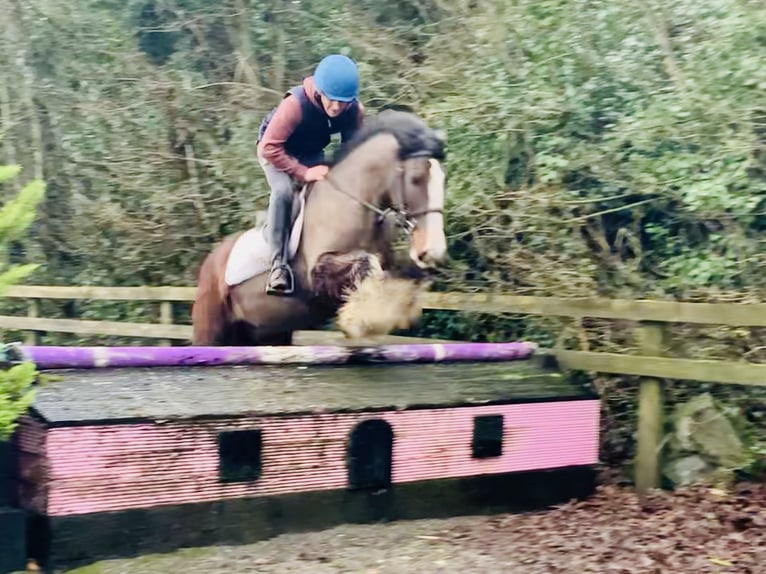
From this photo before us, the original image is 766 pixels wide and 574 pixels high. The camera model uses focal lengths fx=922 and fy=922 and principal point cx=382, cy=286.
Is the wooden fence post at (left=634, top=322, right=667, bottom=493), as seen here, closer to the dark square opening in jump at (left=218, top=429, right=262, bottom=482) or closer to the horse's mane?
the horse's mane

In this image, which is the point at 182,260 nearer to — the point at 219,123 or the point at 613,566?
the point at 219,123

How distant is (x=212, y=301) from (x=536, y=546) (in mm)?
3157

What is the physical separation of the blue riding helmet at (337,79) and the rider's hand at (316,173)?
0.53 metres

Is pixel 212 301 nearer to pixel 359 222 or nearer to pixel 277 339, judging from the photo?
pixel 277 339

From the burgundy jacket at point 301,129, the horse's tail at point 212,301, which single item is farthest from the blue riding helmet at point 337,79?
the horse's tail at point 212,301

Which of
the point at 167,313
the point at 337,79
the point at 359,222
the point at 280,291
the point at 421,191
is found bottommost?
the point at 167,313

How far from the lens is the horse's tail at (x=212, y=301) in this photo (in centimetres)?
669

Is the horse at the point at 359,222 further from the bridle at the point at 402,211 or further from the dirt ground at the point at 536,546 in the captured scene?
the dirt ground at the point at 536,546

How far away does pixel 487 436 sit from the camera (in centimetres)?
543

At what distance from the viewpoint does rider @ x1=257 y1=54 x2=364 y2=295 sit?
5465mm

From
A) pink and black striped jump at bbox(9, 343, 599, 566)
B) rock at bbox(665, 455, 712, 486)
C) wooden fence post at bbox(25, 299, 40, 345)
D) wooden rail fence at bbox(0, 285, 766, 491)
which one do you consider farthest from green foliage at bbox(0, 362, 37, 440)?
wooden fence post at bbox(25, 299, 40, 345)

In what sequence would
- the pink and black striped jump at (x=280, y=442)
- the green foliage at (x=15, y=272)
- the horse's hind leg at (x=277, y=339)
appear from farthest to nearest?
the horse's hind leg at (x=277, y=339), the pink and black striped jump at (x=280, y=442), the green foliage at (x=15, y=272)

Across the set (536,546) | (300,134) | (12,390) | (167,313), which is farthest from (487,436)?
(167,313)

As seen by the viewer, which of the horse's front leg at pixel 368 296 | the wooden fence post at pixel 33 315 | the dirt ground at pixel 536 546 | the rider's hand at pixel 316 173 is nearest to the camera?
the dirt ground at pixel 536 546
